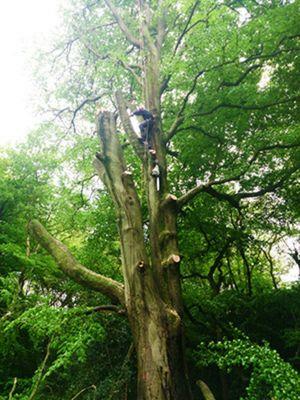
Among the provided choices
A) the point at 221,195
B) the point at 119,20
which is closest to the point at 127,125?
the point at 221,195

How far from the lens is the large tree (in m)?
3.22

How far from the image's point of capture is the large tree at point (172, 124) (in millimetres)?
3225

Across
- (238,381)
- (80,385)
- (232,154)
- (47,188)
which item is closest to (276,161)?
(232,154)

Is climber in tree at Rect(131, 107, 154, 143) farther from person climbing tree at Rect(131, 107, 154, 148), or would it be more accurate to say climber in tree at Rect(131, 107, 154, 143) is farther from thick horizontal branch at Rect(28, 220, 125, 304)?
thick horizontal branch at Rect(28, 220, 125, 304)

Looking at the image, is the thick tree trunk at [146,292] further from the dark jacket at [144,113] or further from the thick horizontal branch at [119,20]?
the thick horizontal branch at [119,20]

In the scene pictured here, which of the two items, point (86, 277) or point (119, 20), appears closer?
point (86, 277)

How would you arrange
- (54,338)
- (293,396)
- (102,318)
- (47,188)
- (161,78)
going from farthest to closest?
(47,188), (161,78), (102,318), (54,338), (293,396)

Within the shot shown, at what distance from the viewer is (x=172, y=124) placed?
583 centimetres

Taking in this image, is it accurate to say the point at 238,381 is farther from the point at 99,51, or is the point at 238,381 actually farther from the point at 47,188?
the point at 99,51

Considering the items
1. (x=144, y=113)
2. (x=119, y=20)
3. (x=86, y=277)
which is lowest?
(x=86, y=277)

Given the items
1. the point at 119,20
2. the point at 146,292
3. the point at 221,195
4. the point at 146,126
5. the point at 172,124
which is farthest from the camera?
the point at 119,20

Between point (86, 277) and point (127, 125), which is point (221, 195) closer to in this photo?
point (127, 125)

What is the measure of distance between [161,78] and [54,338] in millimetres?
4571

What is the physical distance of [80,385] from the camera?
504 cm
